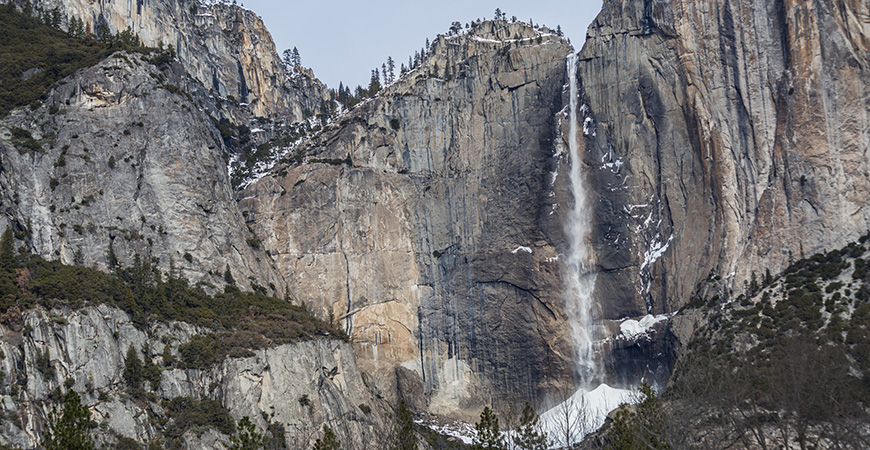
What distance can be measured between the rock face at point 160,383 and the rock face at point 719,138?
30646 mm

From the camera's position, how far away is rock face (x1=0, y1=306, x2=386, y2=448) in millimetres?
57781

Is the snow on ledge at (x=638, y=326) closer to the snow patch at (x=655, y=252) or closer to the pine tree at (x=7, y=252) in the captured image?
the snow patch at (x=655, y=252)

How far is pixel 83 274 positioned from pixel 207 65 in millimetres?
59878

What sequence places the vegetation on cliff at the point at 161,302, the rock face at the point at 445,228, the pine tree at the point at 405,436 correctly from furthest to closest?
the rock face at the point at 445,228 < the vegetation on cliff at the point at 161,302 < the pine tree at the point at 405,436

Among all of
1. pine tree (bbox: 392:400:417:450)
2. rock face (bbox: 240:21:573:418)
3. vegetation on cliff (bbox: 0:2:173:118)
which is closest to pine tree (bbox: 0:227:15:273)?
vegetation on cliff (bbox: 0:2:173:118)

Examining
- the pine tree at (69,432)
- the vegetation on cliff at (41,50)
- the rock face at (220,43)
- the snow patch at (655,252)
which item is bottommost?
the pine tree at (69,432)

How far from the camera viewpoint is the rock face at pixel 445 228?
3590 inches

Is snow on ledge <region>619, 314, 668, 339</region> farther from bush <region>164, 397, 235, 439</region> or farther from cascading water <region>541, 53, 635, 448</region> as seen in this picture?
bush <region>164, 397, 235, 439</region>

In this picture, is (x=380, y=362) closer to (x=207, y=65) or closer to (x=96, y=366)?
(x=96, y=366)

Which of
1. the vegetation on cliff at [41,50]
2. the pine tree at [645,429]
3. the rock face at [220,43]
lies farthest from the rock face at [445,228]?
the pine tree at [645,429]

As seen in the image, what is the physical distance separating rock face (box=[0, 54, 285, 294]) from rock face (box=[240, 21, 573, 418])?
6.62 metres

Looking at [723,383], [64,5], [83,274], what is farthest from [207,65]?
[723,383]

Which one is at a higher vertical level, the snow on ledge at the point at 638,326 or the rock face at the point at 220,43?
the rock face at the point at 220,43

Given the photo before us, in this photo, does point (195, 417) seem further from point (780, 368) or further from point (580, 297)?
point (580, 297)
